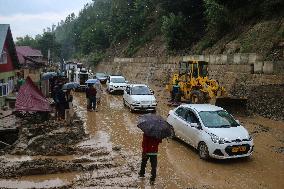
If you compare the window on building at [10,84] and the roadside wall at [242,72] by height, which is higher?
the roadside wall at [242,72]

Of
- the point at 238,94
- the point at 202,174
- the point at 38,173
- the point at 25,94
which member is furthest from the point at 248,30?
the point at 38,173

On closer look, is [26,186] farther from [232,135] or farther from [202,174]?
[232,135]

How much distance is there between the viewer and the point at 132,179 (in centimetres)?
1058

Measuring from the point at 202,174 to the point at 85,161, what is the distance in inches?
156

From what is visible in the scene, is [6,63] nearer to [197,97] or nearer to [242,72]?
[197,97]

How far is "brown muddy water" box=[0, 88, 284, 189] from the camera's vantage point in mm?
10195

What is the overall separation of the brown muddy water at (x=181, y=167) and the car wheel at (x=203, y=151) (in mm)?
195

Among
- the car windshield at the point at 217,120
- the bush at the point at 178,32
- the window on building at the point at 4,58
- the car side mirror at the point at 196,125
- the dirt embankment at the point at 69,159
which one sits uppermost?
the bush at the point at 178,32

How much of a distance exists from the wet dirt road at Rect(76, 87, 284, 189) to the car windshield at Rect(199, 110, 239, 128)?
1.25 m

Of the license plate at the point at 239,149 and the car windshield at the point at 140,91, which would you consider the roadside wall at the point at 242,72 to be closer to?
the car windshield at the point at 140,91

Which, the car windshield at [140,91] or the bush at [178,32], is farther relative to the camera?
the bush at [178,32]

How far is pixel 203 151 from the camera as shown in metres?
12.5

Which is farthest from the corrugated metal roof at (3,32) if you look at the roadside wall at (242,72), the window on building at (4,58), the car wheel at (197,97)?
the roadside wall at (242,72)

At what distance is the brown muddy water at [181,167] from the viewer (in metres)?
10.2
